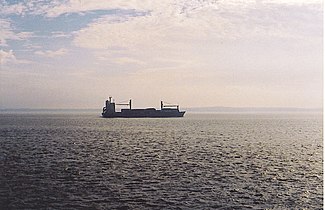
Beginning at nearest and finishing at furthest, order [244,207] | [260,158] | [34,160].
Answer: [244,207], [34,160], [260,158]

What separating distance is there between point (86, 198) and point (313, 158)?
40.4 metres

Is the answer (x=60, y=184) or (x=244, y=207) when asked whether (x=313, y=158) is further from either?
(x=60, y=184)

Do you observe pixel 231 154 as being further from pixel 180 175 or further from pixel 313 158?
pixel 180 175

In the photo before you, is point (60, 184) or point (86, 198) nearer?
point (86, 198)

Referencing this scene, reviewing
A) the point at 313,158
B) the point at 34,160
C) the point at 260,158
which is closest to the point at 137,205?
the point at 34,160

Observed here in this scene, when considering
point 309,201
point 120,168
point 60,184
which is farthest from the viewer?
point 120,168

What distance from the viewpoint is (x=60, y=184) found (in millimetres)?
38125

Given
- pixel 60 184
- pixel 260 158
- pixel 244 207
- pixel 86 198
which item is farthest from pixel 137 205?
pixel 260 158

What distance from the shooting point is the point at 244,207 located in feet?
100

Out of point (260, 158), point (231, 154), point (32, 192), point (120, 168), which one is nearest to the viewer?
point (32, 192)

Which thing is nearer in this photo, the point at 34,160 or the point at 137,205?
the point at 137,205

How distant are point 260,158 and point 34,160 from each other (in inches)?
1276

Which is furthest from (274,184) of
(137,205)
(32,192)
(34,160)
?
(34,160)

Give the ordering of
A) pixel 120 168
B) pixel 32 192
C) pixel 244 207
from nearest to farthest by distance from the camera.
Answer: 1. pixel 244 207
2. pixel 32 192
3. pixel 120 168
